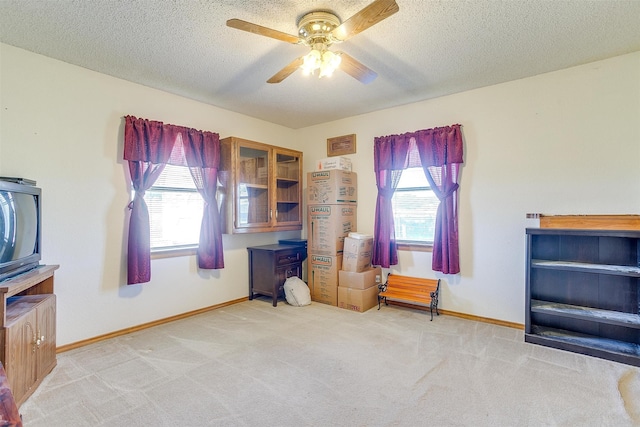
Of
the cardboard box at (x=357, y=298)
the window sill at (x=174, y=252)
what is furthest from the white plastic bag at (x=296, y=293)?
the window sill at (x=174, y=252)

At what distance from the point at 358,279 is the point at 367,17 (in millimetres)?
2902

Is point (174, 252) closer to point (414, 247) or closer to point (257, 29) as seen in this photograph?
point (257, 29)

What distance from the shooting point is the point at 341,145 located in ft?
15.6

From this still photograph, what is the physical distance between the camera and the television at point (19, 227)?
214 cm

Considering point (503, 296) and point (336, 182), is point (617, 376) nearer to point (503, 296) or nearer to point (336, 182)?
point (503, 296)

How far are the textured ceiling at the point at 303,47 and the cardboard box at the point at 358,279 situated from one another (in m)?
2.22

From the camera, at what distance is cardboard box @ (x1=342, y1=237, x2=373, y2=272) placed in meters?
4.08

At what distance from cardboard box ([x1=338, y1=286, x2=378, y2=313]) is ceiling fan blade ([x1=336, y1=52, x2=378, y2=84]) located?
8.12 feet

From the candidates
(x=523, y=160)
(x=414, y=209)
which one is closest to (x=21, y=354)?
(x=414, y=209)

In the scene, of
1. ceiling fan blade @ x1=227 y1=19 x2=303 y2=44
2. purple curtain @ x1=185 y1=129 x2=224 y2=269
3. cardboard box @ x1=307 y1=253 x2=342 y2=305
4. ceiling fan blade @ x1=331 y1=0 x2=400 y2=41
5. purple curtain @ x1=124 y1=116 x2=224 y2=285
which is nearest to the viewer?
ceiling fan blade @ x1=331 y1=0 x2=400 y2=41

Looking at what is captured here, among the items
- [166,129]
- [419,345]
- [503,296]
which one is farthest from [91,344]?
[503,296]

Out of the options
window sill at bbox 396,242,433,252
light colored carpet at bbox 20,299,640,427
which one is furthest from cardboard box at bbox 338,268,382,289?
light colored carpet at bbox 20,299,640,427

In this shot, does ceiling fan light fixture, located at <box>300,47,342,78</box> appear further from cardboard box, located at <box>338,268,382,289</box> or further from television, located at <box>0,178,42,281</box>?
cardboard box, located at <box>338,268,382,289</box>

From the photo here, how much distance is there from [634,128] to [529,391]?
2.51 meters
